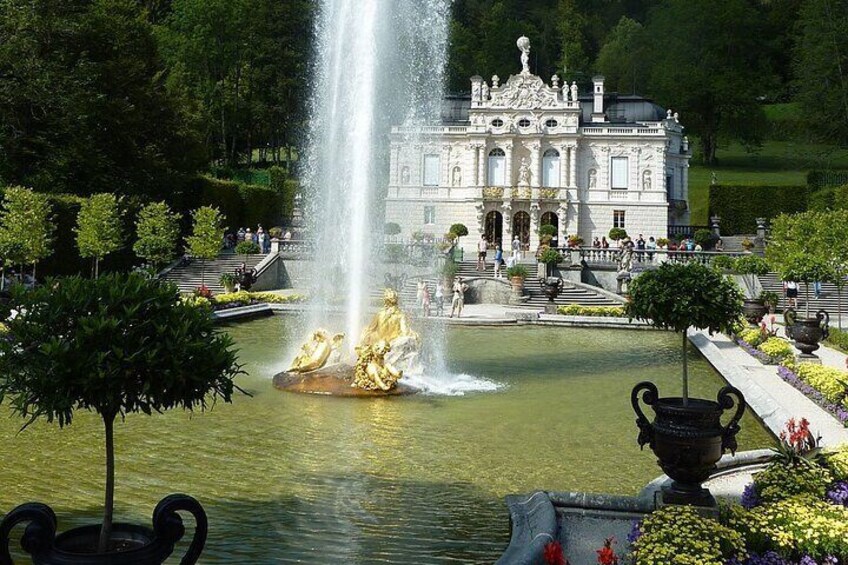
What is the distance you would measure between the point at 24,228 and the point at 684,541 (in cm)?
2839

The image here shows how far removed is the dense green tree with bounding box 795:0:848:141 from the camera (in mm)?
55344

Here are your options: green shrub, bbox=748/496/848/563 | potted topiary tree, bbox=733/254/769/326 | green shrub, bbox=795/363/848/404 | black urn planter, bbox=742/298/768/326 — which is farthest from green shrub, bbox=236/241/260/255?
green shrub, bbox=748/496/848/563

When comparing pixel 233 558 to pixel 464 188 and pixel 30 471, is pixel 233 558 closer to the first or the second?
pixel 30 471

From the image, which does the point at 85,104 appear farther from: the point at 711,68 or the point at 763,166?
the point at 711,68

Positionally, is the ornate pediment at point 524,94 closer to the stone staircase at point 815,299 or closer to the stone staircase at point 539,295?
the stone staircase at point 539,295

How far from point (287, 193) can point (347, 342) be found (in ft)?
140

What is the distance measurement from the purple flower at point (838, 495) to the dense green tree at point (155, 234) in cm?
3146

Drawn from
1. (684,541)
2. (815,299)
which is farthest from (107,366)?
(815,299)

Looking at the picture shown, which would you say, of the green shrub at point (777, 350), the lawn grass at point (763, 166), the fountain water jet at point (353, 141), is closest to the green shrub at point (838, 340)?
the green shrub at point (777, 350)

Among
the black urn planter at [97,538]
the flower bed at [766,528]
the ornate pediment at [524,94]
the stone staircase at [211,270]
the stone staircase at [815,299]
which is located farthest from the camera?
the ornate pediment at [524,94]

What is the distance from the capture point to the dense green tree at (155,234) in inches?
1371

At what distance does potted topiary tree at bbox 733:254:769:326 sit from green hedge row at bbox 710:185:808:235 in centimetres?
2295

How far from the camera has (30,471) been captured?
31.6 ft

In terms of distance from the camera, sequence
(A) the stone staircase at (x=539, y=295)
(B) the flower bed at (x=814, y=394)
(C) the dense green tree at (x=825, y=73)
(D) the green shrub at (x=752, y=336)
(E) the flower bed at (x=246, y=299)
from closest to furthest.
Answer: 1. (B) the flower bed at (x=814, y=394)
2. (D) the green shrub at (x=752, y=336)
3. (E) the flower bed at (x=246, y=299)
4. (A) the stone staircase at (x=539, y=295)
5. (C) the dense green tree at (x=825, y=73)
